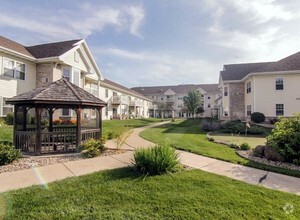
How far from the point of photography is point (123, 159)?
25.6 ft

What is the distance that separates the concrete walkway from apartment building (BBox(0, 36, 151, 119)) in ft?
44.8

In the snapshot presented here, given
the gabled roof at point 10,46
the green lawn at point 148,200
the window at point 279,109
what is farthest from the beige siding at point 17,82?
the window at point 279,109

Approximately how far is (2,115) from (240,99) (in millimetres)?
29630

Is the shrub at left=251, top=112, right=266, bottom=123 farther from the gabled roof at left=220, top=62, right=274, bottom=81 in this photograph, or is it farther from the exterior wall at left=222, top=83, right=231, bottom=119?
the gabled roof at left=220, top=62, right=274, bottom=81

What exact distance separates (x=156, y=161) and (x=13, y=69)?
18698 mm

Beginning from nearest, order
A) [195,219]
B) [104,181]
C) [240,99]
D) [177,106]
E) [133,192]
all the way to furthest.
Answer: [195,219], [133,192], [104,181], [240,99], [177,106]

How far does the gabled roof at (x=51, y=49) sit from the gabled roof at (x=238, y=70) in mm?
22548

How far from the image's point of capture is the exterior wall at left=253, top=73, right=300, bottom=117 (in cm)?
2400

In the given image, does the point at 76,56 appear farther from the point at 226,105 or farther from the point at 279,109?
the point at 279,109

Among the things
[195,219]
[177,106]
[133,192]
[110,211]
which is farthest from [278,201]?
[177,106]

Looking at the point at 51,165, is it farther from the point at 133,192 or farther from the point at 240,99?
the point at 240,99

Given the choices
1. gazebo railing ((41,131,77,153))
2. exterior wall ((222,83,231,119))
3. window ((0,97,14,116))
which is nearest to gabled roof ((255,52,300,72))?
exterior wall ((222,83,231,119))

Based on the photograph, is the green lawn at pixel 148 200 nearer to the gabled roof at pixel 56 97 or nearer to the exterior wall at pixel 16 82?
the gabled roof at pixel 56 97

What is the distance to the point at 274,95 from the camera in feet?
81.3
